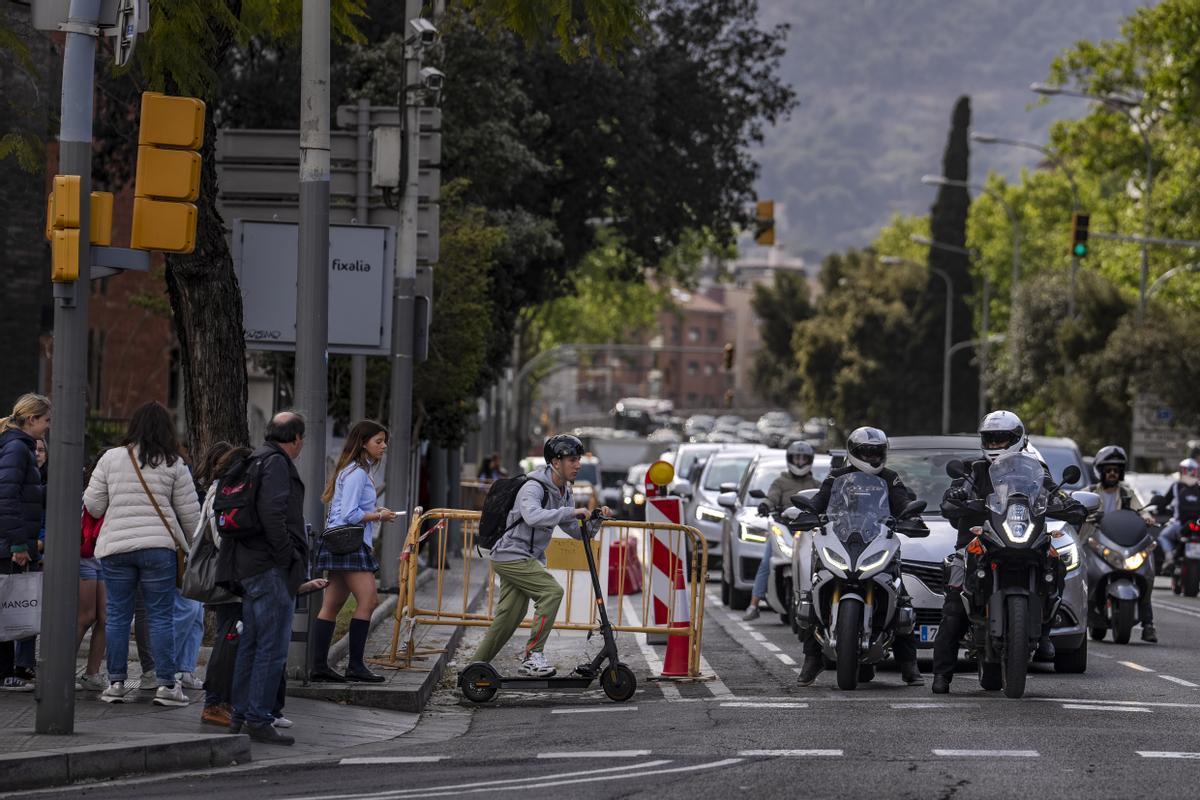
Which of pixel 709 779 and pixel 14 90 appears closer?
pixel 709 779

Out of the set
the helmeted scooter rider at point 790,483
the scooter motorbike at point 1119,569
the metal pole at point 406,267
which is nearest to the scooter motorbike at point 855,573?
the scooter motorbike at point 1119,569

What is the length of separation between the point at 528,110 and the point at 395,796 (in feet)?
90.7

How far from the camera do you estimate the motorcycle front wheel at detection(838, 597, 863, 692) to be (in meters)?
13.1

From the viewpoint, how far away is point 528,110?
35688 mm

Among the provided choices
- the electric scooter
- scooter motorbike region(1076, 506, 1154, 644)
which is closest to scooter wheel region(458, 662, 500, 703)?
the electric scooter

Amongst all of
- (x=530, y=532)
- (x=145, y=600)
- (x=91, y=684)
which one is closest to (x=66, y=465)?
(x=145, y=600)

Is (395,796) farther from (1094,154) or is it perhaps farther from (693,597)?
(1094,154)

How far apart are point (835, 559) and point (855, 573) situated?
0.16 meters

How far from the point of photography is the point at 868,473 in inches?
538

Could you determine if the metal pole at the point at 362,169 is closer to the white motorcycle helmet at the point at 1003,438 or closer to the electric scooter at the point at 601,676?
the electric scooter at the point at 601,676

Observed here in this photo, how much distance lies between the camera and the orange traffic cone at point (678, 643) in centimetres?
1429

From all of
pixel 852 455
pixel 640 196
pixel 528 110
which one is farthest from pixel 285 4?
pixel 640 196

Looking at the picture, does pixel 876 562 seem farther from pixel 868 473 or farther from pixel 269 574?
pixel 269 574

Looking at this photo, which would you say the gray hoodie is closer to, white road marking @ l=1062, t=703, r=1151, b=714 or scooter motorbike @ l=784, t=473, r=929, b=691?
scooter motorbike @ l=784, t=473, r=929, b=691
